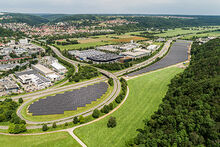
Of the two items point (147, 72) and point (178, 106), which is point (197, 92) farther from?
point (147, 72)

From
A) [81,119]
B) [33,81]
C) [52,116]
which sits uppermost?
[33,81]

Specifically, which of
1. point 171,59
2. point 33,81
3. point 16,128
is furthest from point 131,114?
point 171,59

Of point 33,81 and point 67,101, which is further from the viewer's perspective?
point 33,81

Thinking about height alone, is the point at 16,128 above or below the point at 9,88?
below

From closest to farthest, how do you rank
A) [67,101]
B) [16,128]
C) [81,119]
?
[16,128]
[81,119]
[67,101]

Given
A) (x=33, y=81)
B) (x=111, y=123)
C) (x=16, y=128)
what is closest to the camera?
(x=16, y=128)

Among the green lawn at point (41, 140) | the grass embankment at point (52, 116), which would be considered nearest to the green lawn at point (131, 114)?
the green lawn at point (41, 140)

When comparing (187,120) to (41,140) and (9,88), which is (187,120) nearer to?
(41,140)

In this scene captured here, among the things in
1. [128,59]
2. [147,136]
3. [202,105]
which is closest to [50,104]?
[147,136]
